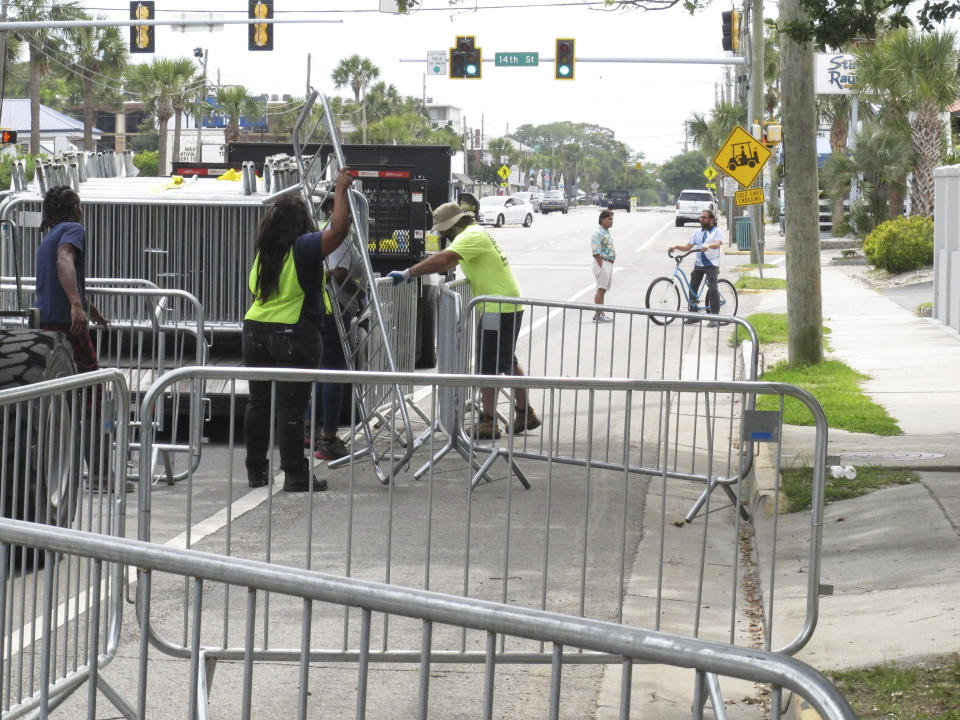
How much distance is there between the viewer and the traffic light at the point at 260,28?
100ft

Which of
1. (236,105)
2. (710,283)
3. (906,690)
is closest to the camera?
(906,690)

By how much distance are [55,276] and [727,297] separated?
15.0 m

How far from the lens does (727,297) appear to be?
22.7 metres

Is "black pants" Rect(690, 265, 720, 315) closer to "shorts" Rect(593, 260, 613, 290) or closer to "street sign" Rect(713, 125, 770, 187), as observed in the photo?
"shorts" Rect(593, 260, 613, 290)

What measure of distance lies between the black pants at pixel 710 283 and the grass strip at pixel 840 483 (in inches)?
470

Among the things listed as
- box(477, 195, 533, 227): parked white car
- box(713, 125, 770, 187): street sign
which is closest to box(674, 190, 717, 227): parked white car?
box(477, 195, 533, 227): parked white car

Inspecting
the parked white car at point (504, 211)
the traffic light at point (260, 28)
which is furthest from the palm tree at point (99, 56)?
the traffic light at point (260, 28)

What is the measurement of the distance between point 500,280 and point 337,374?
600cm

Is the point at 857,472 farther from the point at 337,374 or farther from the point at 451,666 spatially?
the point at 337,374

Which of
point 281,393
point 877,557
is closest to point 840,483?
point 877,557

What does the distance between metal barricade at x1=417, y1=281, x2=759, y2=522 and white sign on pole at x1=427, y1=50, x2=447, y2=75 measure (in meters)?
17.7

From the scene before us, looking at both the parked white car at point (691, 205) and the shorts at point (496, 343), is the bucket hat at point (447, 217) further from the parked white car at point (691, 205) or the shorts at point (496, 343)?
the parked white car at point (691, 205)

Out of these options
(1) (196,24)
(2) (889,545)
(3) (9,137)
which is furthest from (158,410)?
(3) (9,137)

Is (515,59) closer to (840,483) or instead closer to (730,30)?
(730,30)
